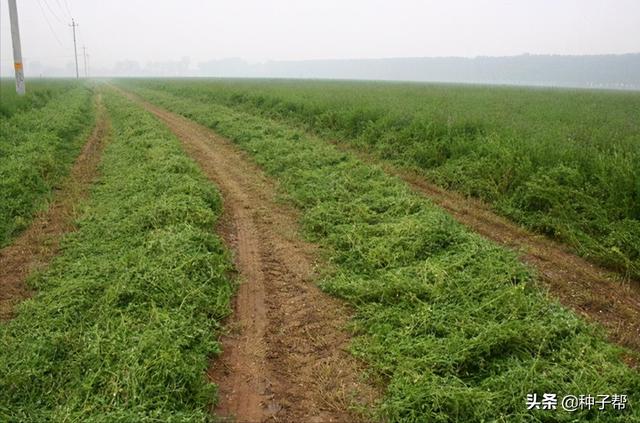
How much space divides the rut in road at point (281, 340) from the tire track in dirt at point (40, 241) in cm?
253

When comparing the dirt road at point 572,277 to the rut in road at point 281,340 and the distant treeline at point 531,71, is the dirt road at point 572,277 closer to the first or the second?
the rut in road at point 281,340

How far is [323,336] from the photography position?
4.38 metres

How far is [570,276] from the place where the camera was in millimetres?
5512

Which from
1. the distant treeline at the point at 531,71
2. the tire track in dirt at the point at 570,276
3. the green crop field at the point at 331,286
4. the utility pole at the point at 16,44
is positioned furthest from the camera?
the distant treeline at the point at 531,71

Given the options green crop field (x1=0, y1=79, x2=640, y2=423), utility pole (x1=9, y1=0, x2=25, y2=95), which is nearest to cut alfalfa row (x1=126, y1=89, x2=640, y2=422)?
green crop field (x1=0, y1=79, x2=640, y2=423)

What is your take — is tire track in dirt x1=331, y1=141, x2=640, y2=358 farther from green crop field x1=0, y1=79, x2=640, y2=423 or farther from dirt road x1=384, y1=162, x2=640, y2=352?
green crop field x1=0, y1=79, x2=640, y2=423

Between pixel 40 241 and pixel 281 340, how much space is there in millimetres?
4539

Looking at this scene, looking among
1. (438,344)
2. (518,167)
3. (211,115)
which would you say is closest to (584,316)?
(438,344)

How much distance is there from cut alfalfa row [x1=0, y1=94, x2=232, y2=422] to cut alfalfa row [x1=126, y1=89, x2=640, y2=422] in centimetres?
156

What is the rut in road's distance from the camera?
3504 mm

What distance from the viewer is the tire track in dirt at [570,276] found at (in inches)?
180

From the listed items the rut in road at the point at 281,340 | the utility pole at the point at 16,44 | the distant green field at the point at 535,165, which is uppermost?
the utility pole at the point at 16,44

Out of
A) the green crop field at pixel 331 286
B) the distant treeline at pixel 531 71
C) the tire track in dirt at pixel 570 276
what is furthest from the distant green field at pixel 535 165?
the distant treeline at pixel 531 71

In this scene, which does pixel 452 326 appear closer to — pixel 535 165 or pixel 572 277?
pixel 572 277
